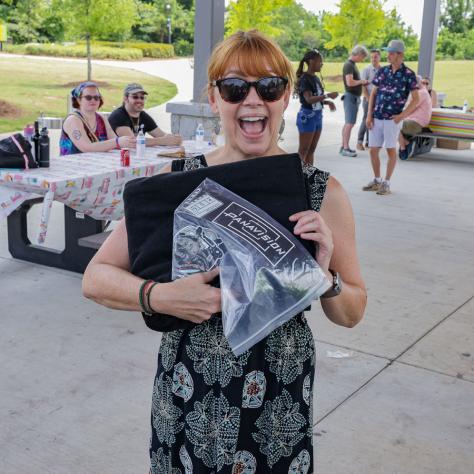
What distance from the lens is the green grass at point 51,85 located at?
25.3 m

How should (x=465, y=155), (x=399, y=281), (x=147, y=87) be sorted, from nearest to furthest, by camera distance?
(x=399, y=281)
(x=465, y=155)
(x=147, y=87)

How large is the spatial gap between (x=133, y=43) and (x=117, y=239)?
147 feet

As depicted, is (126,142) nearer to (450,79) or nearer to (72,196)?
(72,196)

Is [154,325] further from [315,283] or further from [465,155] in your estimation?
[465,155]

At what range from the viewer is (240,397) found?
5.90 feet

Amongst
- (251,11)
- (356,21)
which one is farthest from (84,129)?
(356,21)

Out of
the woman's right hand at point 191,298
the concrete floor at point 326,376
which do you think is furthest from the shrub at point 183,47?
the woman's right hand at point 191,298

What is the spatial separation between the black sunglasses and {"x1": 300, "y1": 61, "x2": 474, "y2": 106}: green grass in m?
32.1

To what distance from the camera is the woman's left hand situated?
64.6 inches

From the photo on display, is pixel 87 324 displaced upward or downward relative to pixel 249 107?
downward

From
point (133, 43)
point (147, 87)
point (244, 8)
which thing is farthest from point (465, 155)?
point (133, 43)

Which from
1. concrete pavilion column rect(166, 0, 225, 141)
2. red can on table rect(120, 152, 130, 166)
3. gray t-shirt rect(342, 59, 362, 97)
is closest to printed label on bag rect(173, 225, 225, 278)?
red can on table rect(120, 152, 130, 166)

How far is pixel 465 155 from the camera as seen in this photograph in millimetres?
13898

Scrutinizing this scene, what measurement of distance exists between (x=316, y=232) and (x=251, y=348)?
335 millimetres
